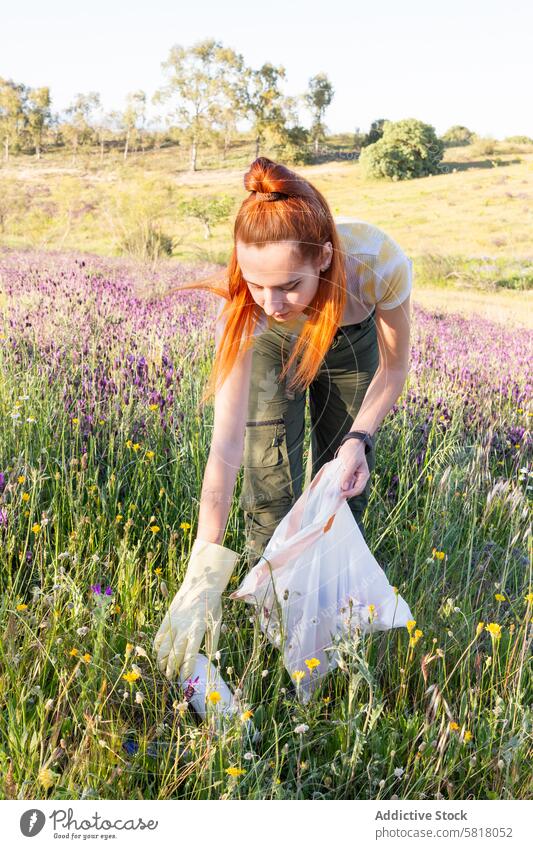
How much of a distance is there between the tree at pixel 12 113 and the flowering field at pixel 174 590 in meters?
10.1

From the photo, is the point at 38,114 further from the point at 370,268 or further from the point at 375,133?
the point at 370,268

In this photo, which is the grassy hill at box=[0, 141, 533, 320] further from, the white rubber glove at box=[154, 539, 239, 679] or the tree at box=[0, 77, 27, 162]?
the white rubber glove at box=[154, 539, 239, 679]

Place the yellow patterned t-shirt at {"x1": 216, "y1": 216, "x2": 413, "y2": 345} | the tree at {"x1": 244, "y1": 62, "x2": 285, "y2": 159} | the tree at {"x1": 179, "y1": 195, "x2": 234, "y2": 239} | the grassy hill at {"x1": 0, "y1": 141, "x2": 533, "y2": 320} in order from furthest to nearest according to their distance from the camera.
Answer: the tree at {"x1": 179, "y1": 195, "x2": 234, "y2": 239} < the grassy hill at {"x1": 0, "y1": 141, "x2": 533, "y2": 320} < the tree at {"x1": 244, "y1": 62, "x2": 285, "y2": 159} < the yellow patterned t-shirt at {"x1": 216, "y1": 216, "x2": 413, "y2": 345}

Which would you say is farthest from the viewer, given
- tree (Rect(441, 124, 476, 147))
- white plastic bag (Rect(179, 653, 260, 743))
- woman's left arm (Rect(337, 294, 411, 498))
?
tree (Rect(441, 124, 476, 147))

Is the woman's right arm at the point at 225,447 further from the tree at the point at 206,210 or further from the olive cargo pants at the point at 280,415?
the tree at the point at 206,210

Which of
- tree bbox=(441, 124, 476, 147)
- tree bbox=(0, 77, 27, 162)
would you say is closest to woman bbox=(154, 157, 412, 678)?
tree bbox=(0, 77, 27, 162)

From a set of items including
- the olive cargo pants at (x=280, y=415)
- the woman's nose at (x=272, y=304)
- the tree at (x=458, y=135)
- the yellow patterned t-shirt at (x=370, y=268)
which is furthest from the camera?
the tree at (x=458, y=135)

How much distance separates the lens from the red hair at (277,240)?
1398mm

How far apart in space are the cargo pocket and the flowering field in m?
0.11

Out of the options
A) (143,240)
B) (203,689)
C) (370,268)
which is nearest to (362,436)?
(370,268)

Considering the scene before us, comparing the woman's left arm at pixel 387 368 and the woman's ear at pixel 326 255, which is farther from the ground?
the woman's ear at pixel 326 255

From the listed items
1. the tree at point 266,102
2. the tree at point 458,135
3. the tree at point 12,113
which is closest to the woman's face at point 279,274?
the tree at point 266,102

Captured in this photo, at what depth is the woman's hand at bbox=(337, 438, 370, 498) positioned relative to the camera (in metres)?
1.63
